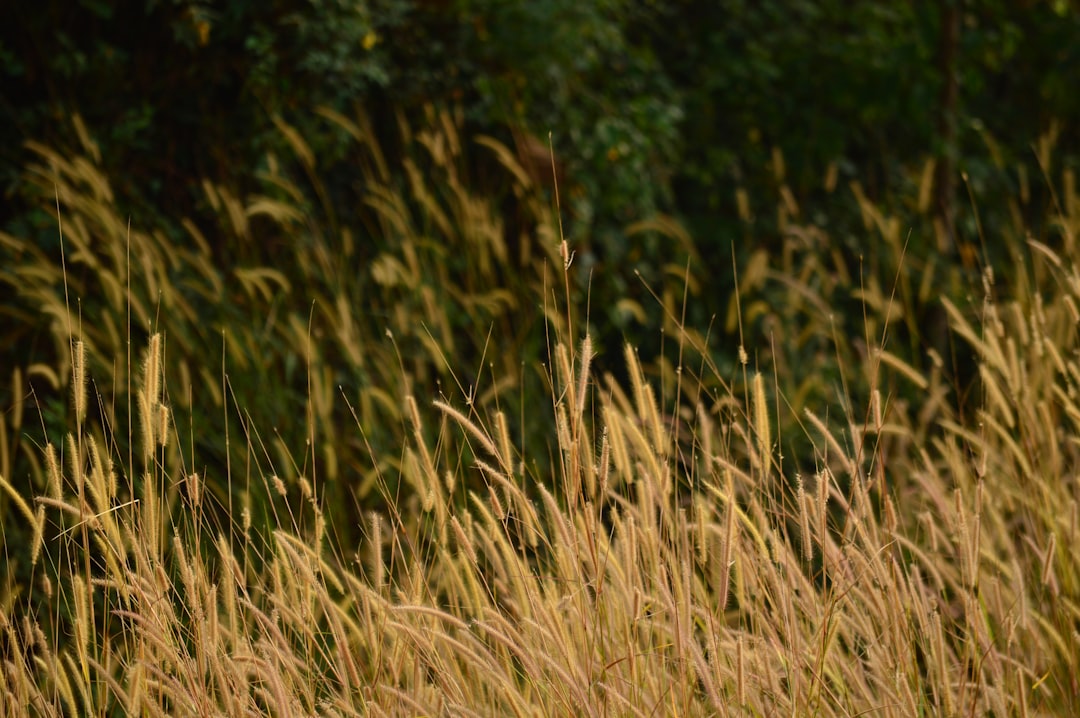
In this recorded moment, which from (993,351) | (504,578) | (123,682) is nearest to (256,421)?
(123,682)

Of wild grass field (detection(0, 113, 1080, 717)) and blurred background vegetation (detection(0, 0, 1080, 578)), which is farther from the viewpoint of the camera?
blurred background vegetation (detection(0, 0, 1080, 578))

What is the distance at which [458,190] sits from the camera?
4070 millimetres

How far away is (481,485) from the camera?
3410mm

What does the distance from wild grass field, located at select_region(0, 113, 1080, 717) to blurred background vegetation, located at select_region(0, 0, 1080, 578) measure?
4cm

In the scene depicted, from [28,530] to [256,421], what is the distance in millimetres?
676

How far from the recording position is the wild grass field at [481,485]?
6.16ft

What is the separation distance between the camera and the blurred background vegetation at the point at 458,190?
3.66 meters

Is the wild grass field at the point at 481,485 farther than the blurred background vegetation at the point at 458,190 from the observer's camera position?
No

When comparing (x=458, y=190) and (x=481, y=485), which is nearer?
(x=481, y=485)

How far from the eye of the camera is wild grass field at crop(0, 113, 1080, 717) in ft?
6.16

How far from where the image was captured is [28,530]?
129 inches

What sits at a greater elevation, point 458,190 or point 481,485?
point 458,190

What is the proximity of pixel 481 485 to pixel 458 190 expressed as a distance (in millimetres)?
1149

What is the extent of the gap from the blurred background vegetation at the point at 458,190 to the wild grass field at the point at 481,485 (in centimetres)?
4
